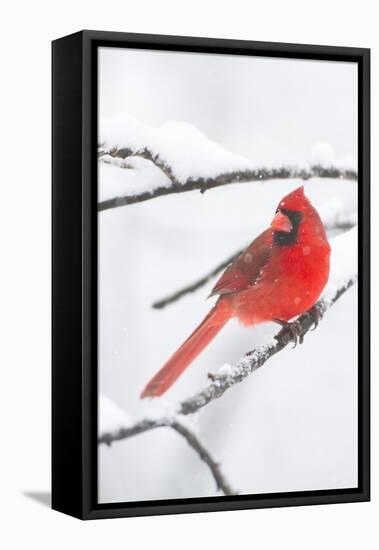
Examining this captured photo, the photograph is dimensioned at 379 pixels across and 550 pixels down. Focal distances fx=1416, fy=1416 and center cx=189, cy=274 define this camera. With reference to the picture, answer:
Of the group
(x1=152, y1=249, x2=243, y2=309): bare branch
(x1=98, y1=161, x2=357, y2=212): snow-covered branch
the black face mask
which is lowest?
(x1=152, y1=249, x2=243, y2=309): bare branch

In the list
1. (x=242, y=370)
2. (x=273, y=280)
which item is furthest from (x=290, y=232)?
(x=242, y=370)

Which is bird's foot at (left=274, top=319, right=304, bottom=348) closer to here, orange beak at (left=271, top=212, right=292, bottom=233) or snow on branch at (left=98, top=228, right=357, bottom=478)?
snow on branch at (left=98, top=228, right=357, bottom=478)

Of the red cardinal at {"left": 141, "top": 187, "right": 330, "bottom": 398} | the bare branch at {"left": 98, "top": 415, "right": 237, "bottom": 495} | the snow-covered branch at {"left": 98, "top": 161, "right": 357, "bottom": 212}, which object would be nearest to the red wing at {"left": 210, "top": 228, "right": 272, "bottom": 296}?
the red cardinal at {"left": 141, "top": 187, "right": 330, "bottom": 398}

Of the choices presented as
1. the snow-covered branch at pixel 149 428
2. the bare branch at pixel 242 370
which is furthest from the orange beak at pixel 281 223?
the snow-covered branch at pixel 149 428

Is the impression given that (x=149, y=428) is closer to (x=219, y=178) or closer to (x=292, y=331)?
(x=292, y=331)

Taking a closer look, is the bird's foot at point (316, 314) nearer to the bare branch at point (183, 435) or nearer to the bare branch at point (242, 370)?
the bare branch at point (242, 370)

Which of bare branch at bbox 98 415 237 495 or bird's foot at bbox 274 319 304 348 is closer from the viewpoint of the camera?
bare branch at bbox 98 415 237 495
